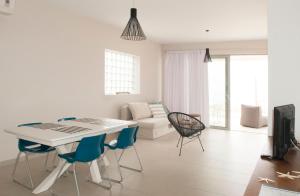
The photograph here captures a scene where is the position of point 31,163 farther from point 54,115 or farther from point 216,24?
point 216,24

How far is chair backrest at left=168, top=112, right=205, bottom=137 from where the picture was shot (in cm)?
A: 455

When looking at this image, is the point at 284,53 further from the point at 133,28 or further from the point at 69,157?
the point at 69,157

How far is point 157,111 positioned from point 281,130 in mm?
4833

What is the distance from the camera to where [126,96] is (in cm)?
614

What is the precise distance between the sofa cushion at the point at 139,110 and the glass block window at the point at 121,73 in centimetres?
49

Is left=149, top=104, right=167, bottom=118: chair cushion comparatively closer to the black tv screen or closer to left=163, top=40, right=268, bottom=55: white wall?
left=163, top=40, right=268, bottom=55: white wall

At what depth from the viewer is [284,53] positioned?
257cm

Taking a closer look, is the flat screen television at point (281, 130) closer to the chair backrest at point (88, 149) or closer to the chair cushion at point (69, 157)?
the chair backrest at point (88, 149)

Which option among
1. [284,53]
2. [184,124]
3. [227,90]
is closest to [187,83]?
[227,90]

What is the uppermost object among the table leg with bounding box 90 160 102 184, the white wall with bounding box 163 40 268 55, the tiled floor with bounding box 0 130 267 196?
the white wall with bounding box 163 40 268 55

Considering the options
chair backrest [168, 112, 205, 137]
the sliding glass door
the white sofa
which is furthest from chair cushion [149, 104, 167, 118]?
the sliding glass door

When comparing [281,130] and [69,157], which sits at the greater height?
[281,130]

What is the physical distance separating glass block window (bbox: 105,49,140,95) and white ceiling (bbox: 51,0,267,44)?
785 millimetres

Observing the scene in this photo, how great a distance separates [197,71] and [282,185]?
19.7 feet
